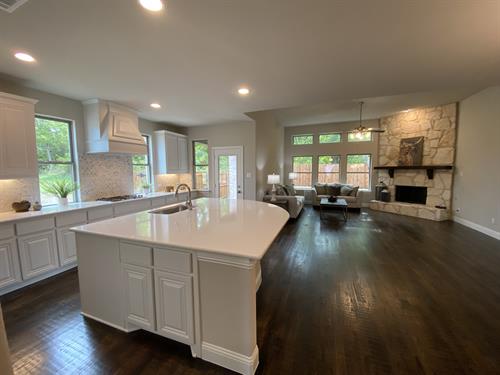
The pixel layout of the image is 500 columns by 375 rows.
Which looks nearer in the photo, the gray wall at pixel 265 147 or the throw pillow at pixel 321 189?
the gray wall at pixel 265 147

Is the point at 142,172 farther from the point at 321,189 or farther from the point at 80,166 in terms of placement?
the point at 321,189

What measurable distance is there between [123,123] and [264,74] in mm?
2871

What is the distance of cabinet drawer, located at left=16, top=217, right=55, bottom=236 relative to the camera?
Answer: 2.54 meters

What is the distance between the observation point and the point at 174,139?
5609 millimetres

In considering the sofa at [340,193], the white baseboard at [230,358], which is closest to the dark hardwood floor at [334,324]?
the white baseboard at [230,358]

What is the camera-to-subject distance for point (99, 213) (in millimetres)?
3432

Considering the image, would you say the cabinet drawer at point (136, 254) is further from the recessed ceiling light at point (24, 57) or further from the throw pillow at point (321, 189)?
the throw pillow at point (321, 189)

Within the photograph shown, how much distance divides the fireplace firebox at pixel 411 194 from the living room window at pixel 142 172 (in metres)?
7.71

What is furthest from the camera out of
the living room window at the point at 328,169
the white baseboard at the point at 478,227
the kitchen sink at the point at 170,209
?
the living room window at the point at 328,169

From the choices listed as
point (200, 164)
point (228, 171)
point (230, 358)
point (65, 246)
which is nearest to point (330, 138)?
point (228, 171)

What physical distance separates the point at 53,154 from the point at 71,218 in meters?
1.24

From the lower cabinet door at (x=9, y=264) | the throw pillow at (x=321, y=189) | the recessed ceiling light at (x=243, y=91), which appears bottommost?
the lower cabinet door at (x=9, y=264)

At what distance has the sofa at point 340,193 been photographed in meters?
6.94

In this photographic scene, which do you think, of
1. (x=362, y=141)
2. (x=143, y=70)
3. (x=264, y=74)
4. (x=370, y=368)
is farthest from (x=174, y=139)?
(x=362, y=141)
